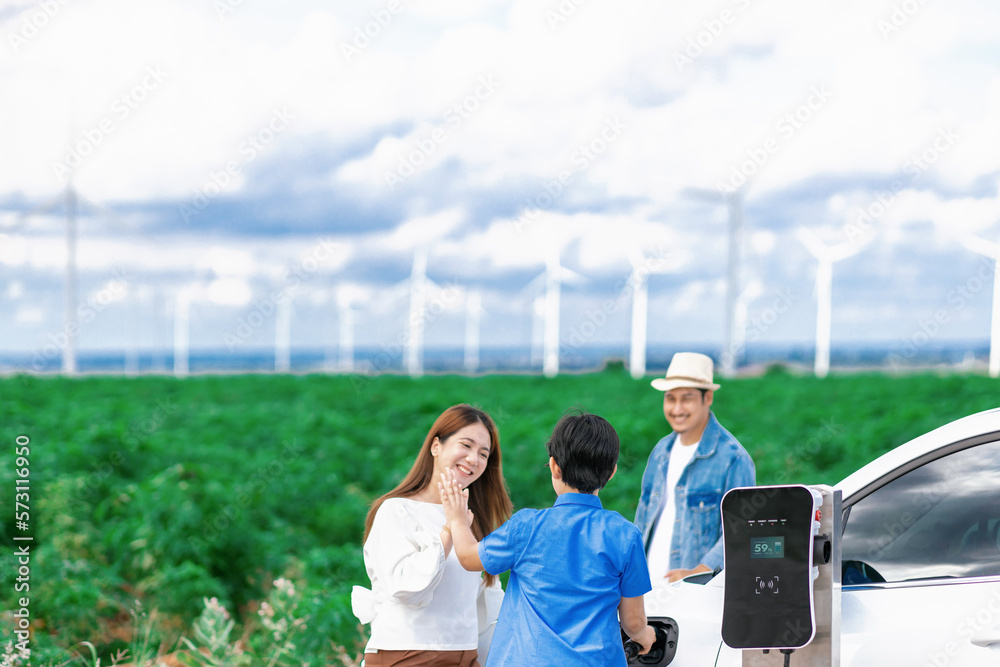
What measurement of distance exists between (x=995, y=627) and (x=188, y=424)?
15375mm

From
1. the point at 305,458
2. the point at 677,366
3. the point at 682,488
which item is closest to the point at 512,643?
the point at 682,488

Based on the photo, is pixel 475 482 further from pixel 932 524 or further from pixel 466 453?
pixel 932 524

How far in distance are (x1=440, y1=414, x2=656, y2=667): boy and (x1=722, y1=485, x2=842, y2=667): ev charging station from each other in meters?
0.31

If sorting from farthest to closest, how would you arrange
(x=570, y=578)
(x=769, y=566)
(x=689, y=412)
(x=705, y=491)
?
(x=689, y=412)
(x=705, y=491)
(x=769, y=566)
(x=570, y=578)

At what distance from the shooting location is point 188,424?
16797mm

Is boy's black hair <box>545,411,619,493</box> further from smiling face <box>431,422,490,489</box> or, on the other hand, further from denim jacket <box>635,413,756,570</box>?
denim jacket <box>635,413,756,570</box>

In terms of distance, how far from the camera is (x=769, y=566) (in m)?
2.99

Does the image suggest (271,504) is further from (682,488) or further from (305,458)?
(682,488)

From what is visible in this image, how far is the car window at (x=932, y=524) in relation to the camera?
10.4 ft

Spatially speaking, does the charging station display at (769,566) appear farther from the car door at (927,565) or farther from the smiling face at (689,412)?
the smiling face at (689,412)

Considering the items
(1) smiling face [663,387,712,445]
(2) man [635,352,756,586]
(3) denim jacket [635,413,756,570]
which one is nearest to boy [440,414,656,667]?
(2) man [635,352,756,586]

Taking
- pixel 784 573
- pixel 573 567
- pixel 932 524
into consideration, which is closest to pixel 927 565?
pixel 932 524

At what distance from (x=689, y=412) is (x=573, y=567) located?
1.84 metres

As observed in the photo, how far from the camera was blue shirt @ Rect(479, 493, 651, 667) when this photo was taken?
2863 mm
